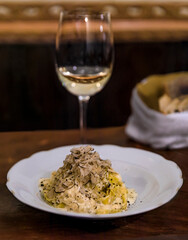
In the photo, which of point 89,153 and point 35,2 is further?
point 35,2

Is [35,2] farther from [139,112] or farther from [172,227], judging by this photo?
[172,227]

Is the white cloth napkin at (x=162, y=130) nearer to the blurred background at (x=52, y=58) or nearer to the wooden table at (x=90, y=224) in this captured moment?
the wooden table at (x=90, y=224)

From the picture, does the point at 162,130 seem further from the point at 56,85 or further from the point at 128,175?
the point at 56,85

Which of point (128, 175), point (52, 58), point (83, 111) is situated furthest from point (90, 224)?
point (52, 58)

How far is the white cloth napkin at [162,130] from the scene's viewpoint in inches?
40.9

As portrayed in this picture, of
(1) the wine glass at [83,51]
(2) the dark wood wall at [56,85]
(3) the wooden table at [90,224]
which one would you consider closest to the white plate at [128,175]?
(3) the wooden table at [90,224]

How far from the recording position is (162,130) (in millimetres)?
1059

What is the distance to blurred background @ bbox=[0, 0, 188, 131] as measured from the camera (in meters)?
2.08

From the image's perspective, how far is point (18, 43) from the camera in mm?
2074

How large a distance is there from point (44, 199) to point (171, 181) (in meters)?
0.22

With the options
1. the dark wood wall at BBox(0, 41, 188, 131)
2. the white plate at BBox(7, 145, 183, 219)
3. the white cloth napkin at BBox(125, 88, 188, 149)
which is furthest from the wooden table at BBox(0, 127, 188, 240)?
the dark wood wall at BBox(0, 41, 188, 131)

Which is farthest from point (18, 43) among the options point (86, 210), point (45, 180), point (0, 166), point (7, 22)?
point (86, 210)

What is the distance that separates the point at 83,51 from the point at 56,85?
115cm

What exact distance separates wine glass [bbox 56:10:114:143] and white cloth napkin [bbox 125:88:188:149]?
0.57ft
